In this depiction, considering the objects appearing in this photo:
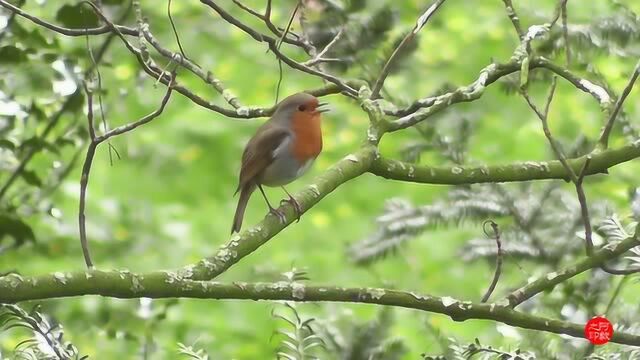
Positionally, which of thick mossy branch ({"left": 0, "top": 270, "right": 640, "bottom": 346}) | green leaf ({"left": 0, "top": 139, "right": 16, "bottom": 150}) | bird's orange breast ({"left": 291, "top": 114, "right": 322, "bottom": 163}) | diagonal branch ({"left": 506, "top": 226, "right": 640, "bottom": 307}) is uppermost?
bird's orange breast ({"left": 291, "top": 114, "right": 322, "bottom": 163})

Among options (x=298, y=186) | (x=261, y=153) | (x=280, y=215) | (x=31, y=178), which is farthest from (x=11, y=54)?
(x=298, y=186)

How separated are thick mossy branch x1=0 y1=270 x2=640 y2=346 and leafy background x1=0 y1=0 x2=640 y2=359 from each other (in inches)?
5.1

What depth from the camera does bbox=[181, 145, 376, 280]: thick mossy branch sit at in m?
1.85

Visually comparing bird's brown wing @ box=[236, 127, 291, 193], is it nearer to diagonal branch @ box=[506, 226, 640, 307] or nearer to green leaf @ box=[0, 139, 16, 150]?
green leaf @ box=[0, 139, 16, 150]

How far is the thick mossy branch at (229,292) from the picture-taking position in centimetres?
162

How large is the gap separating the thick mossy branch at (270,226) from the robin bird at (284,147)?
0.82m

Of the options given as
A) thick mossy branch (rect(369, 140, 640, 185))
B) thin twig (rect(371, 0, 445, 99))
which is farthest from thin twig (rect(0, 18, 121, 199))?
thick mossy branch (rect(369, 140, 640, 185))

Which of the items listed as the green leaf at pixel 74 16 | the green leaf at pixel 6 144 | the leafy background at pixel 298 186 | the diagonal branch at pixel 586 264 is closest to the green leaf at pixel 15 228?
the leafy background at pixel 298 186

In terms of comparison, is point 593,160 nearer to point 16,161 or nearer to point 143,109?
point 16,161

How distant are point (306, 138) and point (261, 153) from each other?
144 mm

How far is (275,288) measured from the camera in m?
1.81

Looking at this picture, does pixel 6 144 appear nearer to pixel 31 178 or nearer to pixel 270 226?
pixel 31 178

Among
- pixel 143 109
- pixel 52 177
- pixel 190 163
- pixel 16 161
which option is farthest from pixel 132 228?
pixel 16 161

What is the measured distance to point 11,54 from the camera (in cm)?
267
